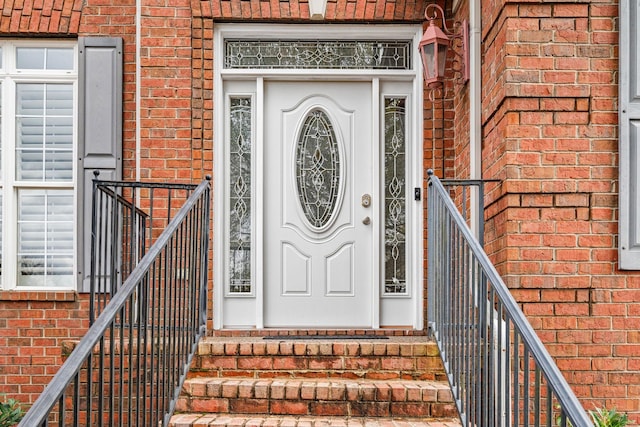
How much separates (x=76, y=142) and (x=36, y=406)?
3.78 m

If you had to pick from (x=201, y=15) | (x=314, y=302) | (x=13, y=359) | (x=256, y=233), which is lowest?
(x=13, y=359)

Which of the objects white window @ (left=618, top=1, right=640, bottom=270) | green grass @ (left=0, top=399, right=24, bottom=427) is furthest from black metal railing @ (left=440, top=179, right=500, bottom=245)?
green grass @ (left=0, top=399, right=24, bottom=427)

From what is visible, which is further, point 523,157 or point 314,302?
point 314,302

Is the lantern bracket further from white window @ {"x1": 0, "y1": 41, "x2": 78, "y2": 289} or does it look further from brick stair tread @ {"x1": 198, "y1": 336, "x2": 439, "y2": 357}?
white window @ {"x1": 0, "y1": 41, "x2": 78, "y2": 289}

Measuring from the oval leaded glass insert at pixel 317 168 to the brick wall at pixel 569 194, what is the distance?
5.49 ft

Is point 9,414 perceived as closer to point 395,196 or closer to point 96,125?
point 96,125

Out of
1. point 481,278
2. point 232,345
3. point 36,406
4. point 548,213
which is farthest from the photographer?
point 232,345

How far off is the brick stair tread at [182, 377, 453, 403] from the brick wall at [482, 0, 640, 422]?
686 millimetres

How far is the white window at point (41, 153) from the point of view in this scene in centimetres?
565

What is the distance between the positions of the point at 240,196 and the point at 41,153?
1.48 meters

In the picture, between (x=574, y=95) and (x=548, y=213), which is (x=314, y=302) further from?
(x=574, y=95)

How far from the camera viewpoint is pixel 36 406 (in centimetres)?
211

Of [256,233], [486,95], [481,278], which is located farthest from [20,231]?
[481,278]

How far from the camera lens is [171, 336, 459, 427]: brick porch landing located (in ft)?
13.3
